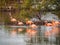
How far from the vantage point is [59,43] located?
8977 millimetres

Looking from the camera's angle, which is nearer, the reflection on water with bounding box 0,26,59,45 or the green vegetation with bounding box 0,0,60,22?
the reflection on water with bounding box 0,26,59,45

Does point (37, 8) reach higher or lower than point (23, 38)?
higher

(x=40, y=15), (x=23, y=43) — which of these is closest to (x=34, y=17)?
(x=40, y=15)

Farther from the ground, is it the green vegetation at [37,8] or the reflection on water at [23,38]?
the green vegetation at [37,8]

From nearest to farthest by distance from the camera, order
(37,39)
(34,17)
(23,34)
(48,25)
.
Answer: (37,39) < (23,34) < (48,25) < (34,17)

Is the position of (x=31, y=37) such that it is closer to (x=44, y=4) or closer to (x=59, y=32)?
(x=59, y=32)

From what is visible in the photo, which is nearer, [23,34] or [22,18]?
[23,34]

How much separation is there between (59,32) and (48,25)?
2289 millimetres

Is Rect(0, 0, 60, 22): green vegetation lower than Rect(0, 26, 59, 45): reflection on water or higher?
higher

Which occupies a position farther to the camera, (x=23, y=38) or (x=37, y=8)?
(x=37, y=8)

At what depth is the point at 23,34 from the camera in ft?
35.5

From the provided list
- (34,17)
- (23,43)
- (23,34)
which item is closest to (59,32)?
(23,34)

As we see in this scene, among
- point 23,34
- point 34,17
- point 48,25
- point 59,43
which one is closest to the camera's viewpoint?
point 59,43

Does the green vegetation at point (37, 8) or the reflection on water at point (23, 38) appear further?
the green vegetation at point (37, 8)
